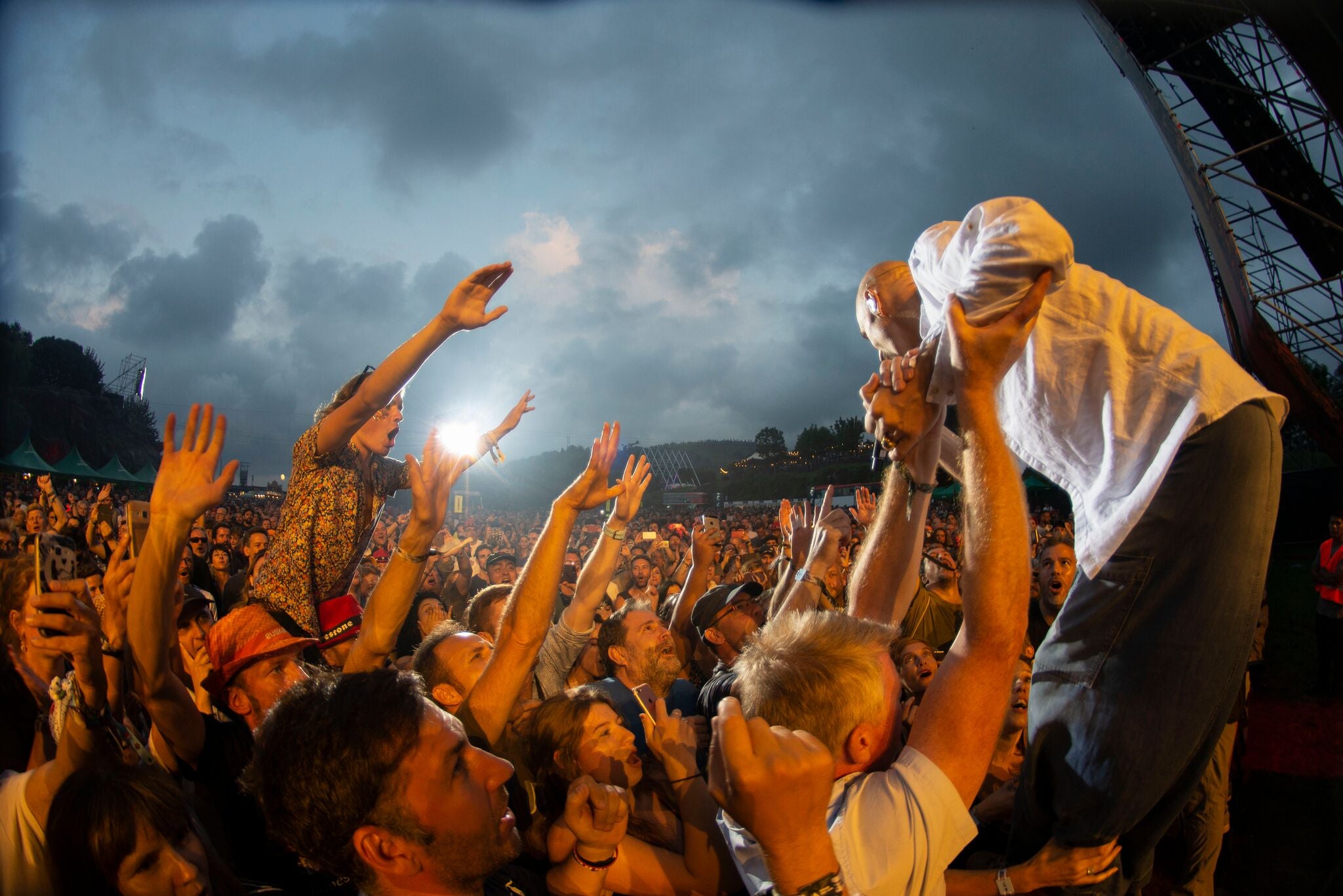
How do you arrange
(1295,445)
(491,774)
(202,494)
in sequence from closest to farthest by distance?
(491,774), (202,494), (1295,445)

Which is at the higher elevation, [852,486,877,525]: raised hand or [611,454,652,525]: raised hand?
[611,454,652,525]: raised hand

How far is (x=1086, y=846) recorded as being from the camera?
146 cm

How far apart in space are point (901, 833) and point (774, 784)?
363 mm

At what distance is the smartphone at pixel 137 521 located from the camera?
2326mm

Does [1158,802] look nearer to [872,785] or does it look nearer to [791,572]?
[872,785]

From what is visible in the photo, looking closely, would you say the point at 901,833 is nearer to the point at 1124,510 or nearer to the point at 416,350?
the point at 1124,510

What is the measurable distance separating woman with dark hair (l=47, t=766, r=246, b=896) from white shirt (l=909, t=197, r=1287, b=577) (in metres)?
2.13

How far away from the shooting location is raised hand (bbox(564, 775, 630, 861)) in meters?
1.78

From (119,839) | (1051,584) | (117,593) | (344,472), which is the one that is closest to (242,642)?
(117,593)

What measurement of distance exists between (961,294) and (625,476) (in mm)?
2225

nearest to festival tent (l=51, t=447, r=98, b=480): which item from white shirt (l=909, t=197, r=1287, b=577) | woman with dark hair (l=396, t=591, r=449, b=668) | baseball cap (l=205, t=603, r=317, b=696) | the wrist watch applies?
woman with dark hair (l=396, t=591, r=449, b=668)

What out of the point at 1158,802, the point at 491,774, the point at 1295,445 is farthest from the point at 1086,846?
the point at 1295,445

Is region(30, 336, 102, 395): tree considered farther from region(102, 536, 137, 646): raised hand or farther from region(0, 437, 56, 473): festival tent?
region(102, 536, 137, 646): raised hand

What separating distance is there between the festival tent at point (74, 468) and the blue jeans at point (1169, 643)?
A: 3356 centimetres
